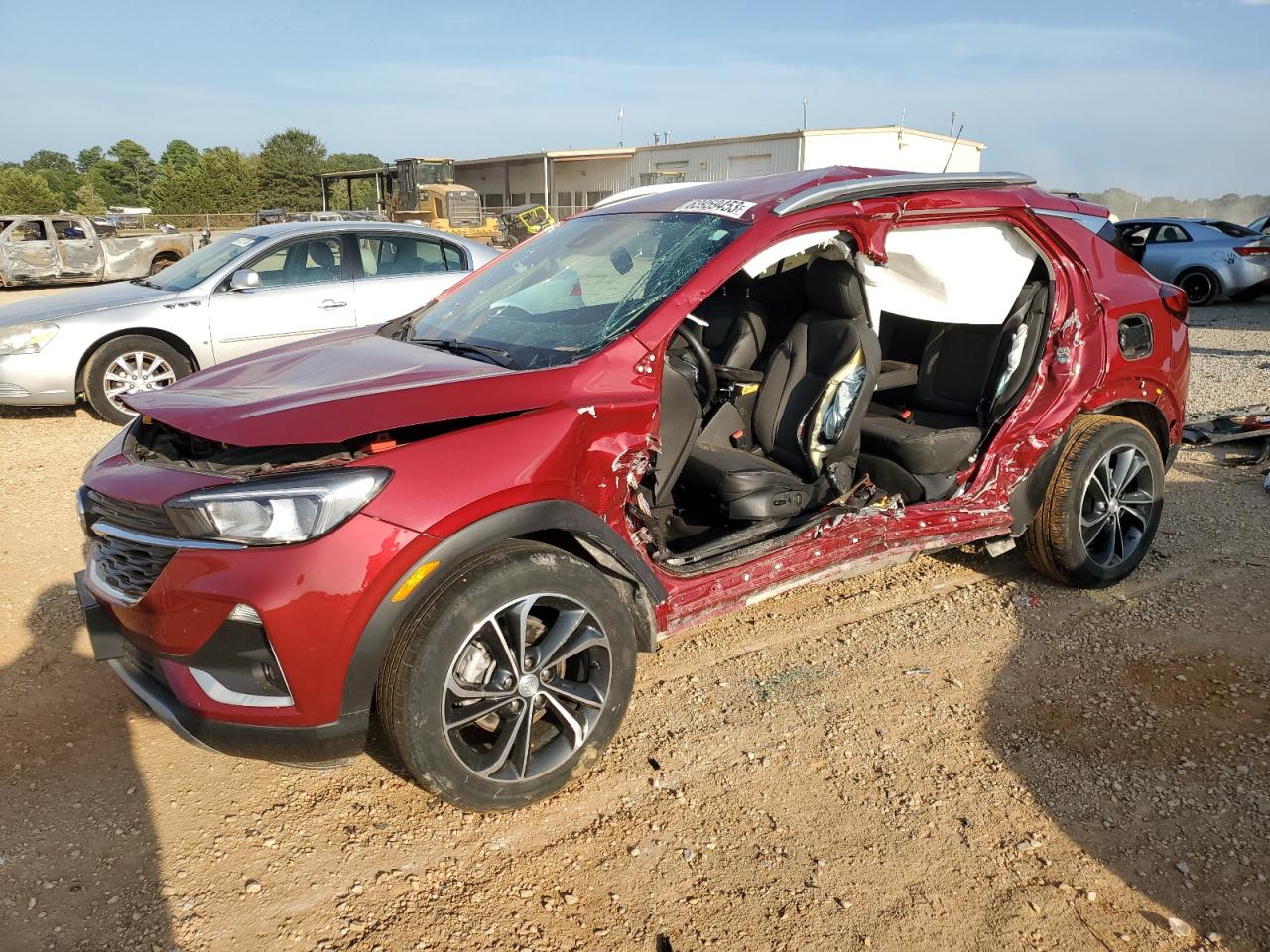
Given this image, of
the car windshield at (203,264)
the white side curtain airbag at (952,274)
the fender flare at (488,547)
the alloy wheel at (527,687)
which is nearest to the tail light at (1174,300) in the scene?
the white side curtain airbag at (952,274)

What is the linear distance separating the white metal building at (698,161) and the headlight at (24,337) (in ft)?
78.2

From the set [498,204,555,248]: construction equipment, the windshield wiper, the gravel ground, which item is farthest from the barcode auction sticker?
[498,204,555,248]: construction equipment

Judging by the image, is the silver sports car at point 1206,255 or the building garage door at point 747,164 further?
the building garage door at point 747,164

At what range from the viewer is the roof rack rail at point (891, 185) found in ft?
10.9

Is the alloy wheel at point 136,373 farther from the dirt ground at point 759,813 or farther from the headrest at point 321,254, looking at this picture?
the dirt ground at point 759,813

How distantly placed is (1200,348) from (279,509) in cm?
1271

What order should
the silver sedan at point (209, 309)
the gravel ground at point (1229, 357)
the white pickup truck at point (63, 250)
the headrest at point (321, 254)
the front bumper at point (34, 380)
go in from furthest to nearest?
the white pickup truck at point (63, 250) < the gravel ground at point (1229, 357) < the headrest at point (321, 254) < the silver sedan at point (209, 309) < the front bumper at point (34, 380)

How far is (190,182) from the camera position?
47.3 metres

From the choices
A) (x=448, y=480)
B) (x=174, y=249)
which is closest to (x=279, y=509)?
(x=448, y=480)

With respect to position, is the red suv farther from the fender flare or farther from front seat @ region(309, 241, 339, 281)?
front seat @ region(309, 241, 339, 281)

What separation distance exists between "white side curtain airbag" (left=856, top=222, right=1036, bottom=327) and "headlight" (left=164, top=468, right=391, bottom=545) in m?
2.52

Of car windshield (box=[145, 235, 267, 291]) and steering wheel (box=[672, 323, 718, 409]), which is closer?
steering wheel (box=[672, 323, 718, 409])

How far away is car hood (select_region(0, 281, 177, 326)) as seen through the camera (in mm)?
7055

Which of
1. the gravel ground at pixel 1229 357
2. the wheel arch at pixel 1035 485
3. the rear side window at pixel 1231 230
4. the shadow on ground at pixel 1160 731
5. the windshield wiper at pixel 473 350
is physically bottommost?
the shadow on ground at pixel 1160 731
